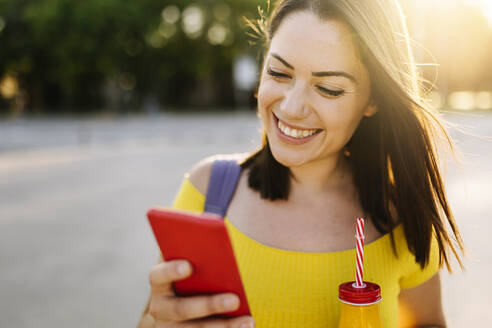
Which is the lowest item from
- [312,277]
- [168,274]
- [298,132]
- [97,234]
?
[97,234]

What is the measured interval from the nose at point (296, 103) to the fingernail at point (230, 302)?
2.22 feet

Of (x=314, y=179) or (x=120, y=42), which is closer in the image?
(x=314, y=179)

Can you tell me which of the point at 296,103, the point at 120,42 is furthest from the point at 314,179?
the point at 120,42

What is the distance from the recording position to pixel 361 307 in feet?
4.41

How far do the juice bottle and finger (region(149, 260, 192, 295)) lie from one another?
1.41 ft

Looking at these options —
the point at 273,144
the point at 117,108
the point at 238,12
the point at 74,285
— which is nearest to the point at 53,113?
the point at 117,108

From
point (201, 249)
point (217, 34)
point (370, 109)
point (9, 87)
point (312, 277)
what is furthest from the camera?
point (9, 87)

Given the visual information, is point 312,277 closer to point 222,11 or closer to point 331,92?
point 331,92

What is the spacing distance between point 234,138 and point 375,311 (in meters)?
14.9

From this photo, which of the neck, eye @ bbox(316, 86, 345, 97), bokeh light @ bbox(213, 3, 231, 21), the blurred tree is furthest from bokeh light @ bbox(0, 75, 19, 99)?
eye @ bbox(316, 86, 345, 97)

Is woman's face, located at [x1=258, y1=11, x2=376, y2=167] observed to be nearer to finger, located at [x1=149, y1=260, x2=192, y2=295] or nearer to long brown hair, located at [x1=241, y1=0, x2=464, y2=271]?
long brown hair, located at [x1=241, y1=0, x2=464, y2=271]

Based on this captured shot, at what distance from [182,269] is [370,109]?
0.98 meters

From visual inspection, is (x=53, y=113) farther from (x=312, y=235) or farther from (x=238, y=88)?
(x=312, y=235)

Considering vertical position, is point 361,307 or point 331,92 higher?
point 331,92
